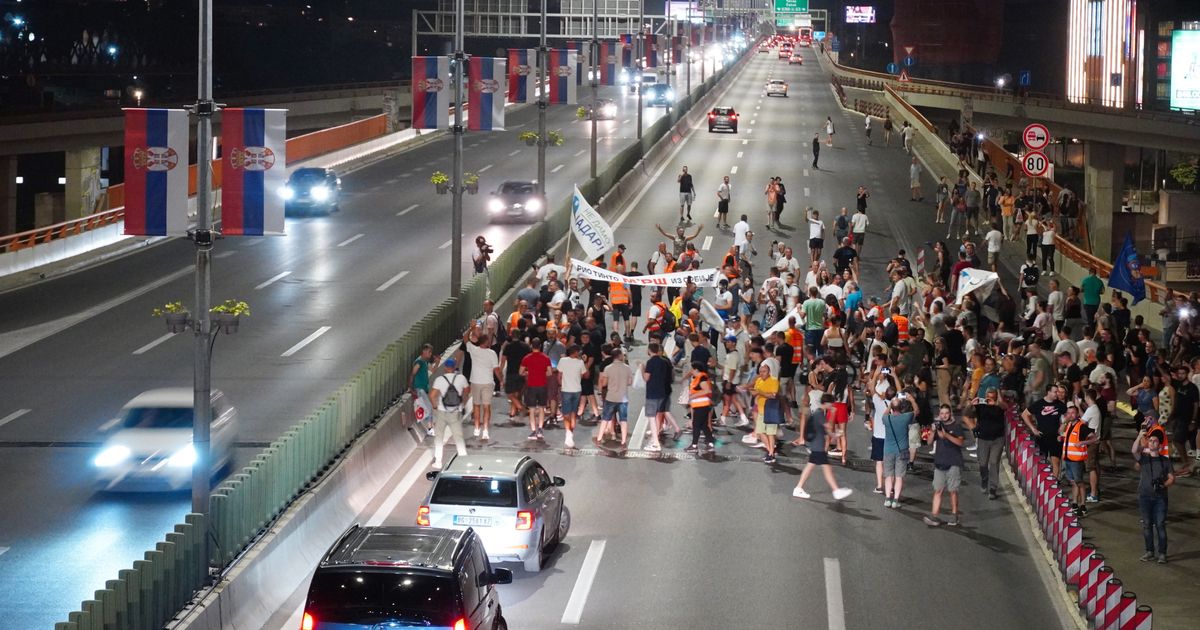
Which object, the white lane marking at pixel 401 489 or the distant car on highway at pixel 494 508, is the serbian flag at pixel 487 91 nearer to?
the white lane marking at pixel 401 489

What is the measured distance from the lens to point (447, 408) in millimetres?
22516

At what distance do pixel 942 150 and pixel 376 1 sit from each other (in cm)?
11474

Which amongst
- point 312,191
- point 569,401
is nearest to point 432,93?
point 569,401

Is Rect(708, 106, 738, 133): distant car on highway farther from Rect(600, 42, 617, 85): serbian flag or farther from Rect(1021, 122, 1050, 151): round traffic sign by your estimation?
Rect(1021, 122, 1050, 151): round traffic sign

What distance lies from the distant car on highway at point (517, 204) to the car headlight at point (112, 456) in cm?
2741

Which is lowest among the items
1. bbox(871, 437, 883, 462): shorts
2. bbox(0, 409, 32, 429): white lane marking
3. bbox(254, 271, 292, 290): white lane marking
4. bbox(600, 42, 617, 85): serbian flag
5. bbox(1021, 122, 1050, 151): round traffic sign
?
bbox(0, 409, 32, 429): white lane marking

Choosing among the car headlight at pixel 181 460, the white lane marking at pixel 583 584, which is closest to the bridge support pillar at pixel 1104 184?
the white lane marking at pixel 583 584

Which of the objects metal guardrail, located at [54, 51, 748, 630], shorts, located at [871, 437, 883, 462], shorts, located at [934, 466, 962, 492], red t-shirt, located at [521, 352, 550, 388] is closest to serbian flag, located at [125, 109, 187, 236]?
metal guardrail, located at [54, 51, 748, 630]

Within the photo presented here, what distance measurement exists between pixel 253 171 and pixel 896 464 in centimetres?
928

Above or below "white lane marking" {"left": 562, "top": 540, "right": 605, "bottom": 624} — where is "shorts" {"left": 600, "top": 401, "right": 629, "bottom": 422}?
above

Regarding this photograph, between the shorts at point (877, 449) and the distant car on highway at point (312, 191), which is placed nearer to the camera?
the shorts at point (877, 449)

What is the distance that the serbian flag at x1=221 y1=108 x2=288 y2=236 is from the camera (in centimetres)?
1697

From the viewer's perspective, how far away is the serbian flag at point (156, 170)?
16.8 m

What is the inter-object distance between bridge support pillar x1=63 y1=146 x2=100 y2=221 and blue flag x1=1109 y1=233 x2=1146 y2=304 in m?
55.3
